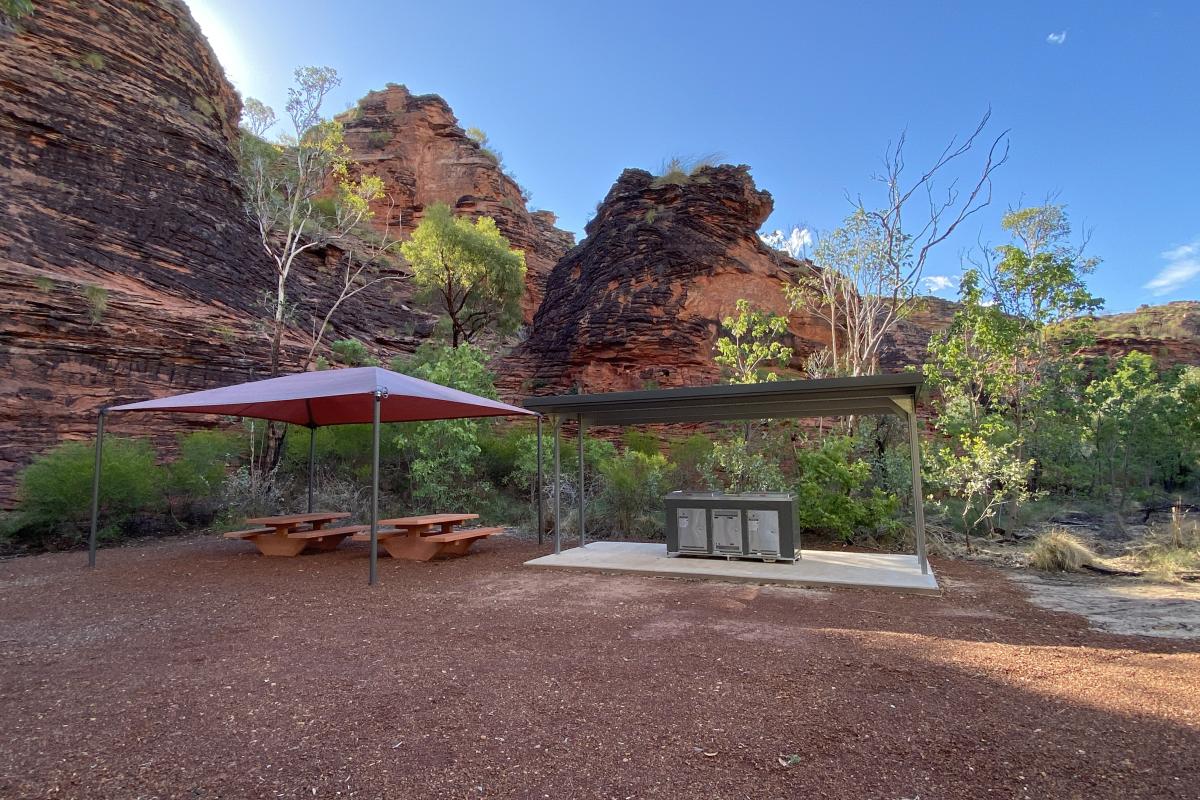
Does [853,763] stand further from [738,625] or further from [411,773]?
[738,625]

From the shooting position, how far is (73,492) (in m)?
9.88

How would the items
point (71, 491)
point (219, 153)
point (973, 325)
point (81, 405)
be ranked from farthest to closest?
point (219, 153)
point (81, 405)
point (973, 325)
point (71, 491)

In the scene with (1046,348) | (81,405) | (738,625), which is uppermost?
(1046,348)

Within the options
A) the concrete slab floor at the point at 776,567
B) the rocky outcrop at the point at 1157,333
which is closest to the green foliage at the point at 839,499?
the concrete slab floor at the point at 776,567

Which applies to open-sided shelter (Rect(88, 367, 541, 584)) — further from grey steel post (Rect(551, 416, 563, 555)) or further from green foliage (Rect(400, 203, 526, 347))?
green foliage (Rect(400, 203, 526, 347))

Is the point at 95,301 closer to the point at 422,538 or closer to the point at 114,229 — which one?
the point at 114,229

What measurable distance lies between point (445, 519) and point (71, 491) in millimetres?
6479

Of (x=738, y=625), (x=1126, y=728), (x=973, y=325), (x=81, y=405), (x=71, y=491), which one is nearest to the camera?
(x=1126, y=728)

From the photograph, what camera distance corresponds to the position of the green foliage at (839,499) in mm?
9836

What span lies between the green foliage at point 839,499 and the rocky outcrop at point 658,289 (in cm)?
964

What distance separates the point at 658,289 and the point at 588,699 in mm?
18872

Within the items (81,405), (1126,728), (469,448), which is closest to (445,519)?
(469,448)

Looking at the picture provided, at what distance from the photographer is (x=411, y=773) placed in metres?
2.59

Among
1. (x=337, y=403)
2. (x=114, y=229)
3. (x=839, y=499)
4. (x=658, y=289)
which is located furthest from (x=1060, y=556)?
(x=114, y=229)
